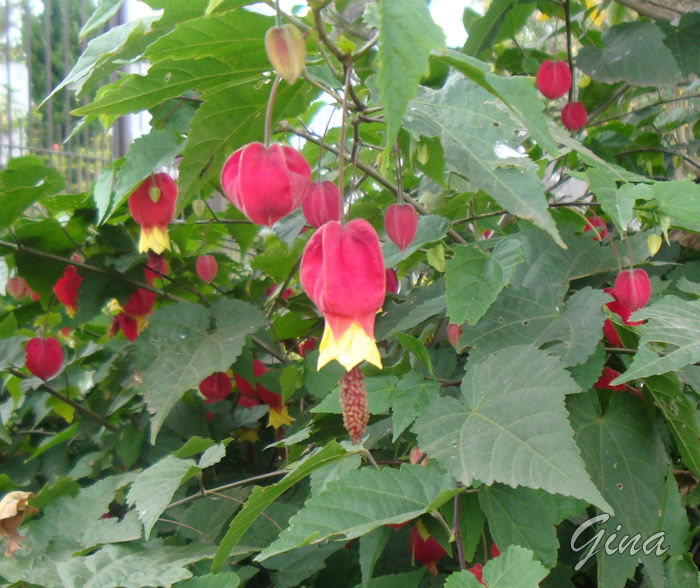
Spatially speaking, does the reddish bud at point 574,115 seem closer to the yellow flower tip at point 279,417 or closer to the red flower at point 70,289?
the yellow flower tip at point 279,417

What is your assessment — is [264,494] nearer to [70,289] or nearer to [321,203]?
[321,203]

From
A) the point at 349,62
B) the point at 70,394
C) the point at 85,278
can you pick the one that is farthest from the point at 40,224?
the point at 349,62

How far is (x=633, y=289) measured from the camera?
0.65 metres

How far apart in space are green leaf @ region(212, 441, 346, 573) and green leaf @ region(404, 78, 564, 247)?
23cm

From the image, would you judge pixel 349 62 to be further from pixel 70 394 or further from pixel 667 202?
pixel 70 394

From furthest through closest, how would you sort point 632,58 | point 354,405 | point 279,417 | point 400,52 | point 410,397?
point 632,58 → point 279,417 → point 410,397 → point 354,405 → point 400,52

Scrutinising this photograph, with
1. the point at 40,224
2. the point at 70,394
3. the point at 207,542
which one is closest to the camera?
the point at 207,542

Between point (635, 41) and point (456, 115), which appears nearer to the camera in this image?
point (456, 115)

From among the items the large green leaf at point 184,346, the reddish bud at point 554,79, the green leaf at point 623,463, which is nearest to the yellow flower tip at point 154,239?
the large green leaf at point 184,346

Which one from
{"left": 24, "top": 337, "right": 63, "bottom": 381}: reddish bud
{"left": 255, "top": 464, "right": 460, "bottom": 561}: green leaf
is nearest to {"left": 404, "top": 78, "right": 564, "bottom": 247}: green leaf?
{"left": 255, "top": 464, "right": 460, "bottom": 561}: green leaf

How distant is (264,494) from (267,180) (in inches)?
9.1

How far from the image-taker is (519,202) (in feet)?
1.46

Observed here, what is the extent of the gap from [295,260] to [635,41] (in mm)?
698

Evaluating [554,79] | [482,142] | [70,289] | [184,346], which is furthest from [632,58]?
[70,289]
